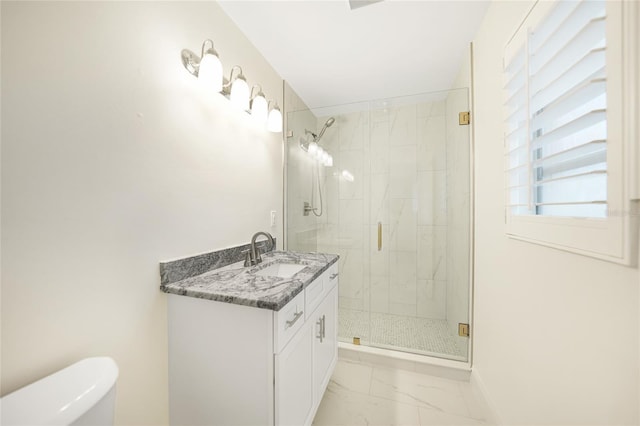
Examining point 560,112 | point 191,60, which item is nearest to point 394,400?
point 560,112

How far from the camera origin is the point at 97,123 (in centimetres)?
76

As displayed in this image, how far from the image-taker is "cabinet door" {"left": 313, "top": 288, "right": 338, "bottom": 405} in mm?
1209

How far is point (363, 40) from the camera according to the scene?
5.13 feet

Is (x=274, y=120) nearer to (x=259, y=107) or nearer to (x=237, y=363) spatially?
(x=259, y=107)

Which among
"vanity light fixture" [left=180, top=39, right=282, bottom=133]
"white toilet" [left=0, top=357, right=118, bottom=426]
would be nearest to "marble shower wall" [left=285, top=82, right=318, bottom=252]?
"vanity light fixture" [left=180, top=39, right=282, bottom=133]

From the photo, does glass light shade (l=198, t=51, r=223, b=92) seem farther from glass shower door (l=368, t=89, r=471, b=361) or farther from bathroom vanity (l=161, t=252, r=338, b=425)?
glass shower door (l=368, t=89, r=471, b=361)

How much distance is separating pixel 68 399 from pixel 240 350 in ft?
1.50

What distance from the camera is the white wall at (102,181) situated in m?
0.60

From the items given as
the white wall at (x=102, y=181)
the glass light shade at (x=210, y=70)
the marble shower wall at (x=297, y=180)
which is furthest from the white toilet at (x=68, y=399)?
the marble shower wall at (x=297, y=180)

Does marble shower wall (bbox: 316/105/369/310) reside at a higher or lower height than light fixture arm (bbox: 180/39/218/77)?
lower

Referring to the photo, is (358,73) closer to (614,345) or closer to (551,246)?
(551,246)

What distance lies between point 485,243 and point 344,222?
48.6 inches

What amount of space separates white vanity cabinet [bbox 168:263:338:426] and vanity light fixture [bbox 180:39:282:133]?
102cm

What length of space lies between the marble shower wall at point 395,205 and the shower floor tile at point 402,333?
79 millimetres
